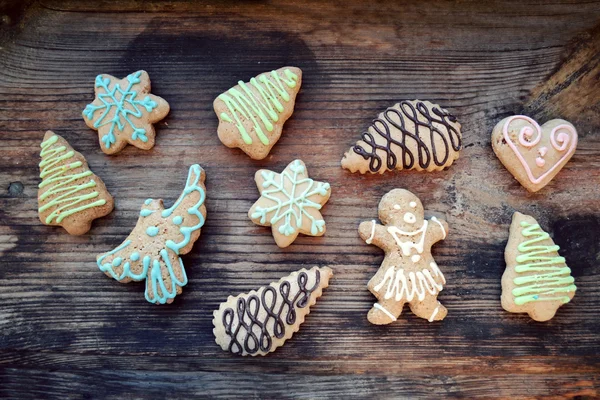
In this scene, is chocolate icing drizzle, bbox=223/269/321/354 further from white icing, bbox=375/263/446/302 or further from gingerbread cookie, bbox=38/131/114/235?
gingerbread cookie, bbox=38/131/114/235

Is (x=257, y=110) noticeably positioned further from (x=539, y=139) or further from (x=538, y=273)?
(x=538, y=273)

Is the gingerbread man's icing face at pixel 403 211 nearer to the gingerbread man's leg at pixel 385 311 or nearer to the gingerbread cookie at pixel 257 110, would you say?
the gingerbread man's leg at pixel 385 311

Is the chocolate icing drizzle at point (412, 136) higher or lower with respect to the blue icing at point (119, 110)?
higher

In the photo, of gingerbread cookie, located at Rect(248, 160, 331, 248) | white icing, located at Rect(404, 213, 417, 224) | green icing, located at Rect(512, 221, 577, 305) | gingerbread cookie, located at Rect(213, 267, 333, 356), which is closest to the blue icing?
gingerbread cookie, located at Rect(248, 160, 331, 248)

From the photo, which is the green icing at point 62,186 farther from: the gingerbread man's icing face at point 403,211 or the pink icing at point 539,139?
the pink icing at point 539,139

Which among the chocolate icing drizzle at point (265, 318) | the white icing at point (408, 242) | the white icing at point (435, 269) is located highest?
the white icing at point (408, 242)

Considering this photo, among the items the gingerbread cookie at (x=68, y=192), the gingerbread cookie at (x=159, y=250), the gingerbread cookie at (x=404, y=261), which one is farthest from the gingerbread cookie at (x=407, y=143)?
the gingerbread cookie at (x=68, y=192)

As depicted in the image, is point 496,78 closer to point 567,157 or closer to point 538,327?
point 567,157

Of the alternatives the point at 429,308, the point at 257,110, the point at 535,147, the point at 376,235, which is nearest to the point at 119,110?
the point at 257,110
